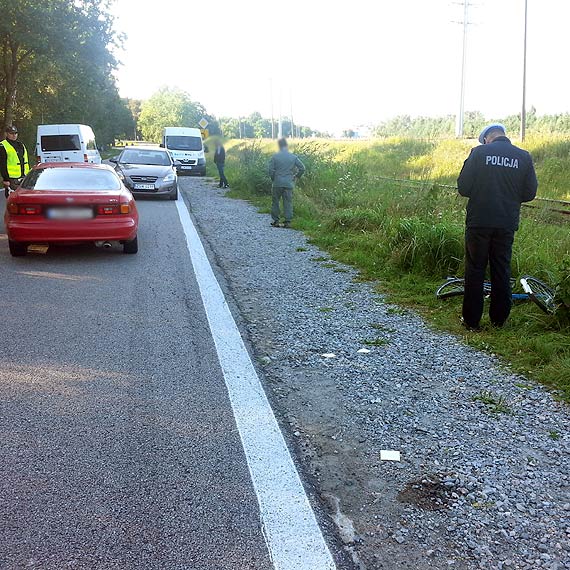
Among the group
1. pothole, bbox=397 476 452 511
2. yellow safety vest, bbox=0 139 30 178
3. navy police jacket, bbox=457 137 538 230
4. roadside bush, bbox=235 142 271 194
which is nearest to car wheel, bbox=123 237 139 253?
yellow safety vest, bbox=0 139 30 178

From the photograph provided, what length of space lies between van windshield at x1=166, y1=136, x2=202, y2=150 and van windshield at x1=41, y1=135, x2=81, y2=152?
261 inches

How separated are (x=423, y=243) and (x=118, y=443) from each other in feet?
16.8

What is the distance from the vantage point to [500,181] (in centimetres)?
530

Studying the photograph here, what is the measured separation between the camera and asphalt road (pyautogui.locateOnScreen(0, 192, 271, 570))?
8.57 feet

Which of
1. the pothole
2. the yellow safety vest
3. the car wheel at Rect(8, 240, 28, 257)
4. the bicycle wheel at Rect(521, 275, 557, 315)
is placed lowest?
the pothole

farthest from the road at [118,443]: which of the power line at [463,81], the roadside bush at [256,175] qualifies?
the power line at [463,81]

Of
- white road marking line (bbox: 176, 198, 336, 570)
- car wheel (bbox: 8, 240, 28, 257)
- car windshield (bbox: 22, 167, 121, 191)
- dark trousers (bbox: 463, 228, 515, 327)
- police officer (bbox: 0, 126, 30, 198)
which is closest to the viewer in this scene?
white road marking line (bbox: 176, 198, 336, 570)

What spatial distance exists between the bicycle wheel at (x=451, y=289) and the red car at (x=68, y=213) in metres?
4.46

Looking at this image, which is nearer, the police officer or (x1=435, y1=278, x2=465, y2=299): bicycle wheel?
(x1=435, y1=278, x2=465, y2=299): bicycle wheel

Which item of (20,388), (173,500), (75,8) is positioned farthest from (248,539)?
(75,8)

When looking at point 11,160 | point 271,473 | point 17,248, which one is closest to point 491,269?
point 271,473

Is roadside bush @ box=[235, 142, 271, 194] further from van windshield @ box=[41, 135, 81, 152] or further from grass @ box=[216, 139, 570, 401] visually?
van windshield @ box=[41, 135, 81, 152]

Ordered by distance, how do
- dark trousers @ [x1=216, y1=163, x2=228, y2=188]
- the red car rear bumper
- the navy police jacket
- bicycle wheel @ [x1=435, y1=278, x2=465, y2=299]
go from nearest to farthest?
the navy police jacket → bicycle wheel @ [x1=435, y1=278, x2=465, y2=299] → the red car rear bumper → dark trousers @ [x1=216, y1=163, x2=228, y2=188]

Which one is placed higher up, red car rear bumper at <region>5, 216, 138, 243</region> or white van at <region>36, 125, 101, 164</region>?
white van at <region>36, 125, 101, 164</region>
